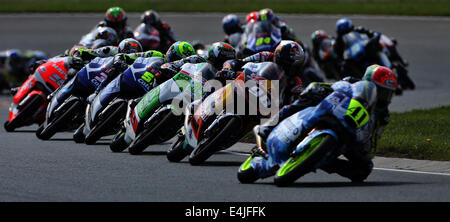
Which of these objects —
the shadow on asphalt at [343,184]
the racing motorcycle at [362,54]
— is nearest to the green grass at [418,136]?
→ the shadow on asphalt at [343,184]

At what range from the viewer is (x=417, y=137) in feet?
43.9

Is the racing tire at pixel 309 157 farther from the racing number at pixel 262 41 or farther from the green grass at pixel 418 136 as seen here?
the racing number at pixel 262 41

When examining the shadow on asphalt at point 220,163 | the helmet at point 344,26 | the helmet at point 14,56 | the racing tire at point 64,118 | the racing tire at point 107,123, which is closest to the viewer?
the shadow on asphalt at point 220,163

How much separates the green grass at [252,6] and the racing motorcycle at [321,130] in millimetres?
21283

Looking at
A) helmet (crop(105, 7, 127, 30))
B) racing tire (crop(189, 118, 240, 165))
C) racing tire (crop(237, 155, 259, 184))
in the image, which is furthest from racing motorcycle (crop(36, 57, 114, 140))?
racing tire (crop(237, 155, 259, 184))

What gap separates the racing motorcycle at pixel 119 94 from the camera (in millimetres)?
13438

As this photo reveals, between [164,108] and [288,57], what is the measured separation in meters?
2.08

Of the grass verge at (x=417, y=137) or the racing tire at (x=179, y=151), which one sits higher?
the racing tire at (x=179, y=151)

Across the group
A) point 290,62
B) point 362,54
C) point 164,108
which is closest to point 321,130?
point 290,62

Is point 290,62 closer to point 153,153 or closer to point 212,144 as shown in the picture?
point 212,144

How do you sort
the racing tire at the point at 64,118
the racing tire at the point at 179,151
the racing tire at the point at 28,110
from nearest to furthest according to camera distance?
the racing tire at the point at 179,151 < the racing tire at the point at 64,118 < the racing tire at the point at 28,110

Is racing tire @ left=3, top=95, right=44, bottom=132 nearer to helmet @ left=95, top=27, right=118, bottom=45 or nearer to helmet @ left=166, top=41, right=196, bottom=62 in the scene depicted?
helmet @ left=95, top=27, right=118, bottom=45
